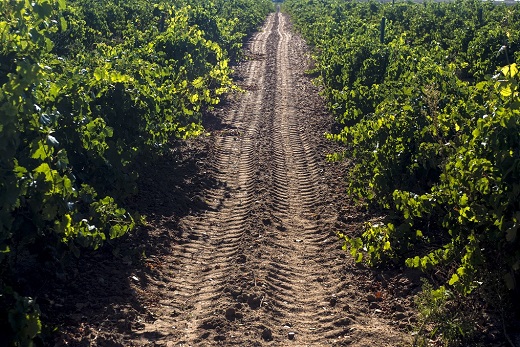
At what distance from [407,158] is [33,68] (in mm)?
4275

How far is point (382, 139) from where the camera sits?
823 centimetres

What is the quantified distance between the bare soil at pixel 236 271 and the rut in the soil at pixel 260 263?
0.6 inches

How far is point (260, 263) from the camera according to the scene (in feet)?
23.5

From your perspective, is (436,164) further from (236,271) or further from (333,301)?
(236,271)

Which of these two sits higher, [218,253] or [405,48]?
[405,48]

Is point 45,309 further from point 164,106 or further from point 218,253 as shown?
point 164,106

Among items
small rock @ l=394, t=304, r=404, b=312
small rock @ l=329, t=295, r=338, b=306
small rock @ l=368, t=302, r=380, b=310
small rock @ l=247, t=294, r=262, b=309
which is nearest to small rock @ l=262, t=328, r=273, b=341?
small rock @ l=247, t=294, r=262, b=309

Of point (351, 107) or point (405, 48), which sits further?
point (405, 48)

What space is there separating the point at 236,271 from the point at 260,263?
335mm

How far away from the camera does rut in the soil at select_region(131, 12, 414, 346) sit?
5.84m

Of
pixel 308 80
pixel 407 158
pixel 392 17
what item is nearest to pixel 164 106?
pixel 407 158

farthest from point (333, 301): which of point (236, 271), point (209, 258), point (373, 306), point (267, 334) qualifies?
point (209, 258)

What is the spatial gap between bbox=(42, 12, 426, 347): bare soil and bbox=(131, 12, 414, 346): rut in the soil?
16mm

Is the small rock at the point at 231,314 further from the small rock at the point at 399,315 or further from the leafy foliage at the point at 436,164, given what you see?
the small rock at the point at 399,315
